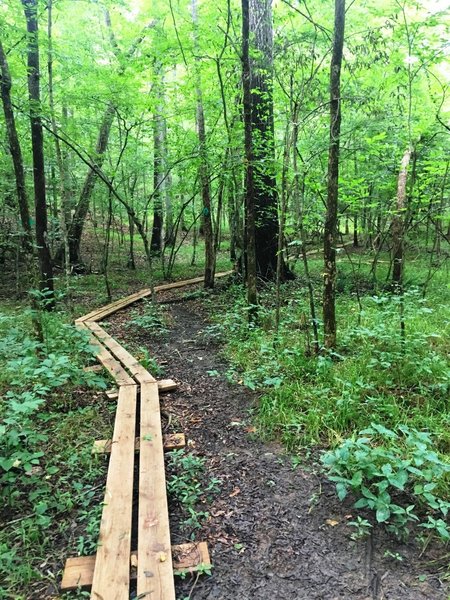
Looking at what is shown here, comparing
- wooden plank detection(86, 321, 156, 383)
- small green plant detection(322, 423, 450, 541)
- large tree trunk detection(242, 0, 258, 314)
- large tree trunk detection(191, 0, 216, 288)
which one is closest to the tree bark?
large tree trunk detection(191, 0, 216, 288)

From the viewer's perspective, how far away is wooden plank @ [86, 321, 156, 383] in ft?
15.9

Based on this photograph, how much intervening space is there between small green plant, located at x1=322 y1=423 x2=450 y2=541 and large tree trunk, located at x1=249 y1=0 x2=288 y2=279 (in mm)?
5408

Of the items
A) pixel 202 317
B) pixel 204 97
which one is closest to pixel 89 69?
pixel 204 97

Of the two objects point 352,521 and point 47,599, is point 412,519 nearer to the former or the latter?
point 352,521

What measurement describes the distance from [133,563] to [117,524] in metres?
0.30

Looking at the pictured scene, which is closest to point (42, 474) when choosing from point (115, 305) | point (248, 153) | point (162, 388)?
point (162, 388)

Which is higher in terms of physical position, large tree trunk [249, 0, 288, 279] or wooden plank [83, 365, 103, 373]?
large tree trunk [249, 0, 288, 279]

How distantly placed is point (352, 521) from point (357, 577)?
0.43 metres

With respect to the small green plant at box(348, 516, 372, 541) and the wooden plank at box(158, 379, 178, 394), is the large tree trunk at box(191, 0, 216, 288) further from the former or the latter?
the small green plant at box(348, 516, 372, 541)

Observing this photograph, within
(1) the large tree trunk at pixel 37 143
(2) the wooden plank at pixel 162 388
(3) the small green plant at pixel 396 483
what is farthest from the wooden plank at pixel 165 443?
(1) the large tree trunk at pixel 37 143

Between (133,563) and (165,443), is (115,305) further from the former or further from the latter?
(133,563)

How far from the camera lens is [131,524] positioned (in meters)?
2.51

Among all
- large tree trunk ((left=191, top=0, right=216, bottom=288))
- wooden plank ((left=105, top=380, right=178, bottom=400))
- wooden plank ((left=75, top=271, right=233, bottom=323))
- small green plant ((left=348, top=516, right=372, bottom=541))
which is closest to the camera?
small green plant ((left=348, top=516, right=372, bottom=541))

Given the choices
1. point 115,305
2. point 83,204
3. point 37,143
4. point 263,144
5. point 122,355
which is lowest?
point 122,355
